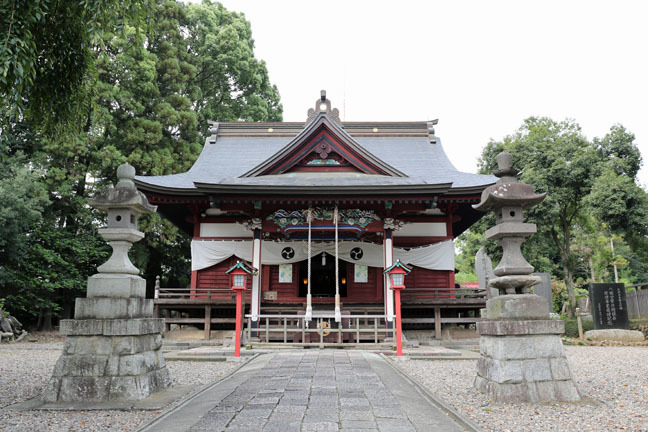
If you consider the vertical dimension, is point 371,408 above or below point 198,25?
below

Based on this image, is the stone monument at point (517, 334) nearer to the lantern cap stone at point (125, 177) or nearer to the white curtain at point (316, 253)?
the lantern cap stone at point (125, 177)

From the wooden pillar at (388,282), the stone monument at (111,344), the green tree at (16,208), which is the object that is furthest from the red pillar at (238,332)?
the green tree at (16,208)

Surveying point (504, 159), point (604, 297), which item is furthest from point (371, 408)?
point (604, 297)

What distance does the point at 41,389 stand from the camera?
6.29m

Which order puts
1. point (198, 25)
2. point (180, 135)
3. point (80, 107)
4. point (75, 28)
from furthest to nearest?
point (198, 25), point (180, 135), point (80, 107), point (75, 28)

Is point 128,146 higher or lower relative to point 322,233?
higher

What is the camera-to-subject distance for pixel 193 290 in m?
13.4

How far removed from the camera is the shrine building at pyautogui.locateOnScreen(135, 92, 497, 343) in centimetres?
1227

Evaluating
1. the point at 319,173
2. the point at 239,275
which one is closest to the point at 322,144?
the point at 319,173

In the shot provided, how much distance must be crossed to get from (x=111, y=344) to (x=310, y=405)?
2.66 m

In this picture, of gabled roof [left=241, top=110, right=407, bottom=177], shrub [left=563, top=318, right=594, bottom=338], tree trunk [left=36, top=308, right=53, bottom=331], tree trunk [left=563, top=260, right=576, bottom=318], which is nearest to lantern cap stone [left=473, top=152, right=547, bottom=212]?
gabled roof [left=241, top=110, right=407, bottom=177]

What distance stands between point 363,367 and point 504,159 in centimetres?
411

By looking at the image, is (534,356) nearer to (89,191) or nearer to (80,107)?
(80,107)

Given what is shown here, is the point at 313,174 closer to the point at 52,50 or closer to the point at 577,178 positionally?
the point at 52,50
